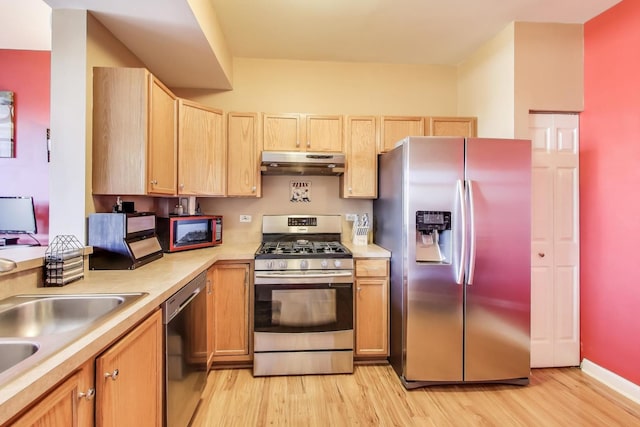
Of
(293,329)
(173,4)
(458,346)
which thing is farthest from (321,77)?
(458,346)

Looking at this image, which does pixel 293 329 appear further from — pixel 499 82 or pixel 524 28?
pixel 524 28

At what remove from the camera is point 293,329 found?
89.6 inches

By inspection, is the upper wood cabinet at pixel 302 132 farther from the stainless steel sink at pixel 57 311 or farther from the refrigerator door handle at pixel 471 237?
the stainless steel sink at pixel 57 311

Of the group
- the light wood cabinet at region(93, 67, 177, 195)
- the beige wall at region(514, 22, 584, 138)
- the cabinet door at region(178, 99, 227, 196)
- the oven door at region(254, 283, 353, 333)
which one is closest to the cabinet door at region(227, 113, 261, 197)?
the cabinet door at region(178, 99, 227, 196)

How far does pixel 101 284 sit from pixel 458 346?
89.4 inches

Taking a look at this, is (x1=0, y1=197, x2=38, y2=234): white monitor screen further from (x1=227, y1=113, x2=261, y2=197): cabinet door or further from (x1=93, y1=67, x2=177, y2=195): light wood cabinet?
(x1=227, y1=113, x2=261, y2=197): cabinet door

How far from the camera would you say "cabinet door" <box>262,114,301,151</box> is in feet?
8.87

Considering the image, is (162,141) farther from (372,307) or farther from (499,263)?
(499,263)

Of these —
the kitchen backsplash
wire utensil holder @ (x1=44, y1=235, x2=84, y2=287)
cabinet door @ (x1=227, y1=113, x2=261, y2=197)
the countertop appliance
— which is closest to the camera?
wire utensil holder @ (x1=44, y1=235, x2=84, y2=287)

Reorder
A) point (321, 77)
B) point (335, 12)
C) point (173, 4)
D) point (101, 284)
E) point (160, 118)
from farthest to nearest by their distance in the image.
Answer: point (321, 77), point (335, 12), point (160, 118), point (173, 4), point (101, 284)

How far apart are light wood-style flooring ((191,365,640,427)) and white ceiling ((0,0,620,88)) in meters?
2.50

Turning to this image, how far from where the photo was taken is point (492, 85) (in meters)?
2.59

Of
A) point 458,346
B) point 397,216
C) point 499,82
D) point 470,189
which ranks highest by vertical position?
point 499,82

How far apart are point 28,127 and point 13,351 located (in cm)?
344
